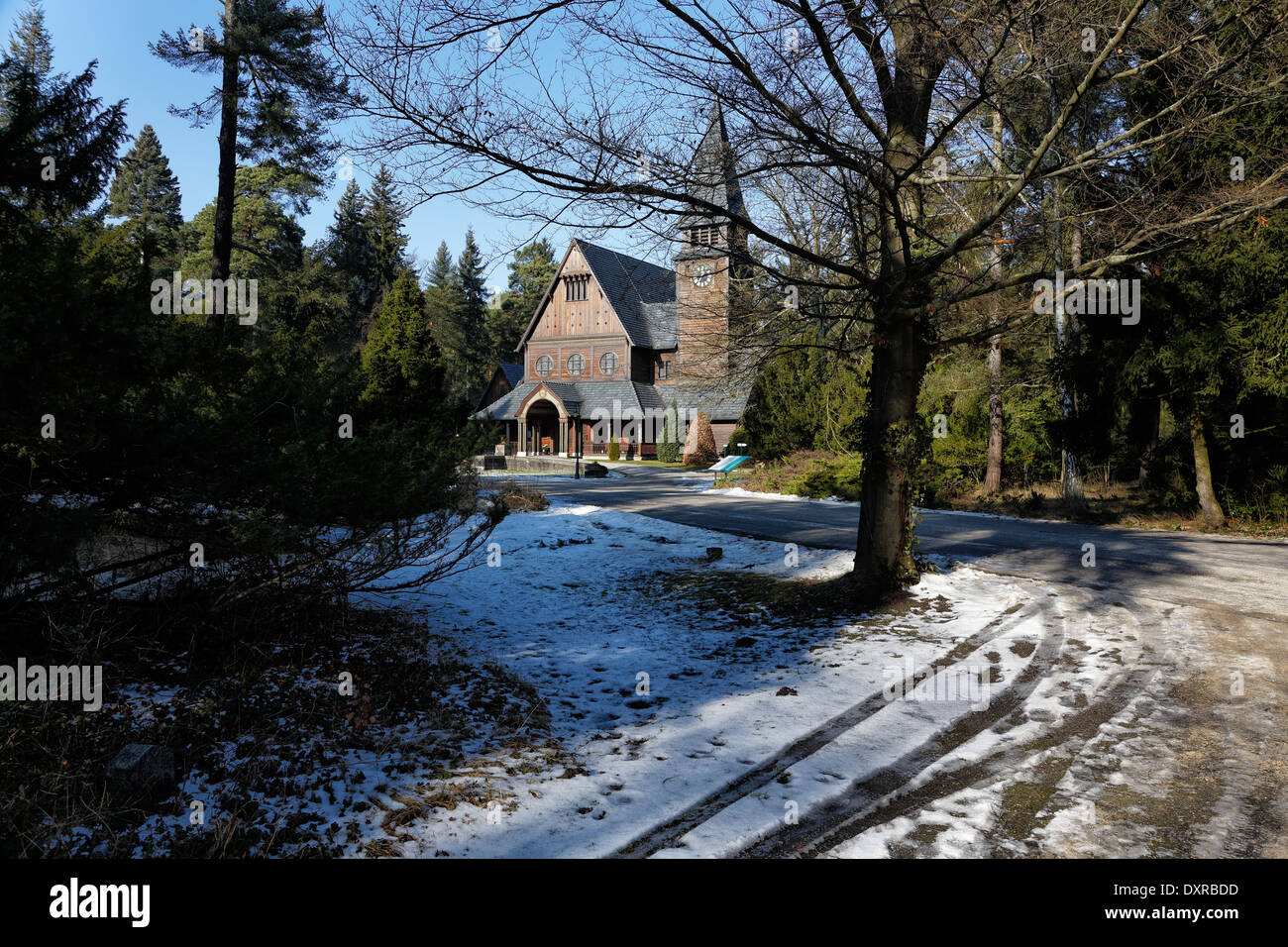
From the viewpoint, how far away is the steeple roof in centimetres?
673

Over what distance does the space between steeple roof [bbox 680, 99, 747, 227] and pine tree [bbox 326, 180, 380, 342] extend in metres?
48.7

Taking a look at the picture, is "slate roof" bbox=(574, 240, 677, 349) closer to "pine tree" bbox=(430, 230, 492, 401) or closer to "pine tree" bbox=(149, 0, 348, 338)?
"pine tree" bbox=(430, 230, 492, 401)

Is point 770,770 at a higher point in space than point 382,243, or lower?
lower

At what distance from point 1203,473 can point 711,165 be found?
13.2m

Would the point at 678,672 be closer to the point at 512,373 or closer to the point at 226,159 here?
the point at 226,159

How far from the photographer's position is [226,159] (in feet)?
48.9

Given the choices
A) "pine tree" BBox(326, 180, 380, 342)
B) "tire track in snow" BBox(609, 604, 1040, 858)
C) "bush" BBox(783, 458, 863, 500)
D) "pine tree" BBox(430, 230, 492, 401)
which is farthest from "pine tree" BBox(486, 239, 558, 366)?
"tire track in snow" BBox(609, 604, 1040, 858)

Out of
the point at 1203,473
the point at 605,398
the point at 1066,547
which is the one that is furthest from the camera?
the point at 605,398

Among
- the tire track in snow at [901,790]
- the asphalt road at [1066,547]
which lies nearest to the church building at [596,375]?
the asphalt road at [1066,547]

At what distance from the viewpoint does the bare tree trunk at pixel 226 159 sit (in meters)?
14.6

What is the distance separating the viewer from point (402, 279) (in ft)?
56.0

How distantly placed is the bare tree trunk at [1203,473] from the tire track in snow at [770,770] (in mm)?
10575

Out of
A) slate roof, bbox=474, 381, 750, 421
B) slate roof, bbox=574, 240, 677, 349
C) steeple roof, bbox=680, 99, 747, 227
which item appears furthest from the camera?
slate roof, bbox=574, 240, 677, 349

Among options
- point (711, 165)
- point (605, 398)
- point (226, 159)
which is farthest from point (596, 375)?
point (711, 165)
